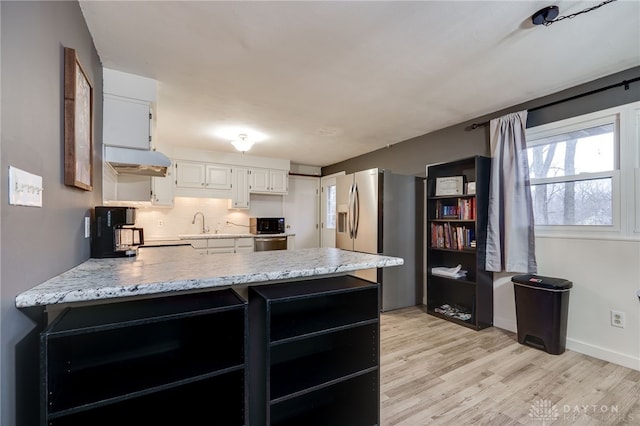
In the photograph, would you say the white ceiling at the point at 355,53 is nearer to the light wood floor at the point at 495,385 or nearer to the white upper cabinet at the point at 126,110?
the white upper cabinet at the point at 126,110

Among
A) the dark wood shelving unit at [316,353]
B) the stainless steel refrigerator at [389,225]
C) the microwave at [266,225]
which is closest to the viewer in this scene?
the dark wood shelving unit at [316,353]

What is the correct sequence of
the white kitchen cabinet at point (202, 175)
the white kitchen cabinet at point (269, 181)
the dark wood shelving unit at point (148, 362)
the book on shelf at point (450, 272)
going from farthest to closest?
the white kitchen cabinet at point (269, 181) → the white kitchen cabinet at point (202, 175) → the book on shelf at point (450, 272) → the dark wood shelving unit at point (148, 362)

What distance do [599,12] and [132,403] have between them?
3.30 meters

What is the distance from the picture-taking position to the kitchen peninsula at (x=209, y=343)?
95 centimetres

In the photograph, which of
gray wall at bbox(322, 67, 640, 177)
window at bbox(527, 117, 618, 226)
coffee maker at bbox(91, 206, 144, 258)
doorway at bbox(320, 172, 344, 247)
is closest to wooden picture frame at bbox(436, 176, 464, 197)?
gray wall at bbox(322, 67, 640, 177)

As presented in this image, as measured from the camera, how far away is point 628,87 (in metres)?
2.29

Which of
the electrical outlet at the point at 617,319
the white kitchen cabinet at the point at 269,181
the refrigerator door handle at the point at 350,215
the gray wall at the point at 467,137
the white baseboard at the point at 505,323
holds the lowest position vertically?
the white baseboard at the point at 505,323

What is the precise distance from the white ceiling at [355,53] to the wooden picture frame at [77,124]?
0.49 metres

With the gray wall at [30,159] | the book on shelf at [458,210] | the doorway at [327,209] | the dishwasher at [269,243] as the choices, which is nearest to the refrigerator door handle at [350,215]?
the book on shelf at [458,210]

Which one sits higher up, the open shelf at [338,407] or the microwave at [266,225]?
the microwave at [266,225]

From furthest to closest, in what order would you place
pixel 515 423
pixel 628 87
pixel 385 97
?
pixel 385 97, pixel 628 87, pixel 515 423

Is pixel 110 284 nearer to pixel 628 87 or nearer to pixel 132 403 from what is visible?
pixel 132 403

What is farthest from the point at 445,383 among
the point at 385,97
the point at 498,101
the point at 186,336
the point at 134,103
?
the point at 134,103

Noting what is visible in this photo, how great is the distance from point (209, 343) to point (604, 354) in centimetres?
321
